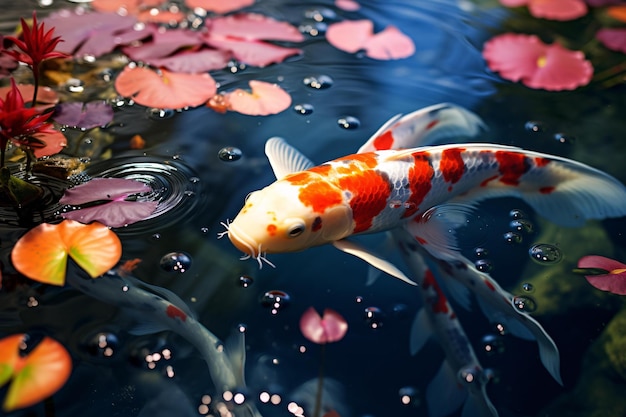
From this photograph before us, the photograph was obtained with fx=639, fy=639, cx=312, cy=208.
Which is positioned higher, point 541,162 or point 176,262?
point 541,162

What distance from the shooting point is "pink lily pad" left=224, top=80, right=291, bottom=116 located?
173 centimetres

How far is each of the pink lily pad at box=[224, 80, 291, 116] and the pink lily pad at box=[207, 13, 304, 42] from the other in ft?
0.88

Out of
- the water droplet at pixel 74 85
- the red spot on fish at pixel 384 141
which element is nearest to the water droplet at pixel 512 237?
the red spot on fish at pixel 384 141

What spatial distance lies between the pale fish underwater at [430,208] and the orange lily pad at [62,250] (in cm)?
26

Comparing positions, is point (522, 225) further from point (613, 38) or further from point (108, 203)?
point (613, 38)

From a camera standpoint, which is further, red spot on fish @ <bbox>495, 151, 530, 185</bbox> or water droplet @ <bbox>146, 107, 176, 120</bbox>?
water droplet @ <bbox>146, 107, 176, 120</bbox>

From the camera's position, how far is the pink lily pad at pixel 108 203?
4.38 feet

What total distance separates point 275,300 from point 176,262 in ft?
0.75

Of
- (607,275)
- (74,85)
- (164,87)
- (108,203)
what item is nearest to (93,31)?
(74,85)

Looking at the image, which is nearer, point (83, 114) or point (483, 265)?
point (483, 265)

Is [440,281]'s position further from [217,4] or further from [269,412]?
[217,4]

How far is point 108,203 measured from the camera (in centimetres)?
136

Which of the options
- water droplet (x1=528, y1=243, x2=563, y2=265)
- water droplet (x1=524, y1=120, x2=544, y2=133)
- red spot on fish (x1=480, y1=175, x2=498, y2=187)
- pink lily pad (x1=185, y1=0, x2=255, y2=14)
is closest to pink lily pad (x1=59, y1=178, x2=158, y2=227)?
red spot on fish (x1=480, y1=175, x2=498, y2=187)

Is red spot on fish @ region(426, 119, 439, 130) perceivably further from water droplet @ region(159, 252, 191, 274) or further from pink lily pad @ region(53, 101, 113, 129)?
pink lily pad @ region(53, 101, 113, 129)
